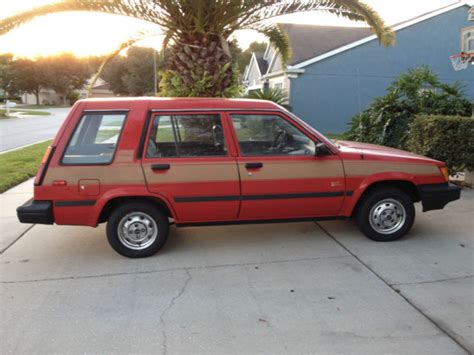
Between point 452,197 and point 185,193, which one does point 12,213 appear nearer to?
point 185,193

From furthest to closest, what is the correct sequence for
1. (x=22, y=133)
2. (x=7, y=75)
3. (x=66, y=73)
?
(x=66, y=73) < (x=7, y=75) < (x=22, y=133)

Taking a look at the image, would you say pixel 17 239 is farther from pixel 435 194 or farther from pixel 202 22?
pixel 435 194

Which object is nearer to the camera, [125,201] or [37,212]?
[37,212]

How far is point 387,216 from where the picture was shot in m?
4.87

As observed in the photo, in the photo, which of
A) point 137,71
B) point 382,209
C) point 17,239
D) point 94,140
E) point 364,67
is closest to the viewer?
point 94,140

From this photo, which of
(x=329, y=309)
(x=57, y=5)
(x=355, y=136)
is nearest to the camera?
(x=329, y=309)

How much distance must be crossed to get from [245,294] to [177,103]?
2.15 m

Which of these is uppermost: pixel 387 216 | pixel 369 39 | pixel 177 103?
pixel 369 39

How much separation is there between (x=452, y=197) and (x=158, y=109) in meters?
3.59

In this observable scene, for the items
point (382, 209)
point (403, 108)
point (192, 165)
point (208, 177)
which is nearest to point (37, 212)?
point (192, 165)

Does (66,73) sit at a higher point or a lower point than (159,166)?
higher

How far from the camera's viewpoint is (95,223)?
4.39 meters

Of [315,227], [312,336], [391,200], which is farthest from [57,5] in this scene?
[312,336]

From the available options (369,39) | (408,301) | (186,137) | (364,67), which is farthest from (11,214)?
(369,39)
